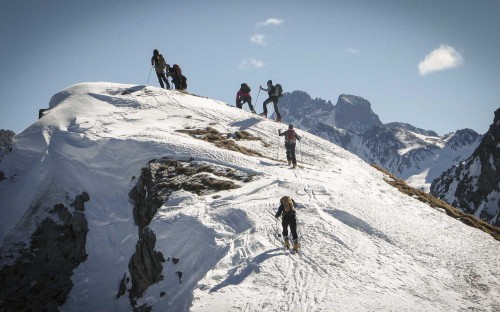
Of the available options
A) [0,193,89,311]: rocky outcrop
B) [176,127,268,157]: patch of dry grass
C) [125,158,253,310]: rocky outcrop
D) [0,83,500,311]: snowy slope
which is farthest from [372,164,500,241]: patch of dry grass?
[0,193,89,311]: rocky outcrop

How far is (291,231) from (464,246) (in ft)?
23.9

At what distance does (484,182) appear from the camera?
118875 mm

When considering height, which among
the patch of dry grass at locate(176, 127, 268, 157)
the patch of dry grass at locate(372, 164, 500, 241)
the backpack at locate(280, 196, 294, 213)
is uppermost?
the patch of dry grass at locate(372, 164, 500, 241)

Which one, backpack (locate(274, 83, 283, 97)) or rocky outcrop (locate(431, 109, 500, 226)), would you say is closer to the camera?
backpack (locate(274, 83, 283, 97))

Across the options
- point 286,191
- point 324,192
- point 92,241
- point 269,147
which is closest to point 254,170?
point 286,191

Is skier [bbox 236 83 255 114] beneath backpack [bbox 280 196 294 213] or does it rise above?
above

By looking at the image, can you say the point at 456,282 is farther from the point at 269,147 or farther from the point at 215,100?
the point at 215,100

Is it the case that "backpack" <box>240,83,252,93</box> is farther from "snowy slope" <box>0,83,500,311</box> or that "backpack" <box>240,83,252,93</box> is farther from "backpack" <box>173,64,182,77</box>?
Answer: "backpack" <box>173,64,182,77</box>

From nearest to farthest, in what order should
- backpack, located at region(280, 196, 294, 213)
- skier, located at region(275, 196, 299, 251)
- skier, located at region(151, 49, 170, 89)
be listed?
skier, located at region(275, 196, 299, 251) < backpack, located at region(280, 196, 294, 213) < skier, located at region(151, 49, 170, 89)

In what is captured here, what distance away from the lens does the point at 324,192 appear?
55.3 feet

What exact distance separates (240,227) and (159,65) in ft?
75.8

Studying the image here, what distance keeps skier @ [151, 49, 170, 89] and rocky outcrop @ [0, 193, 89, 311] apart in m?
17.1

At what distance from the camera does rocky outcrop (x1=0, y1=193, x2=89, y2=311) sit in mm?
14930

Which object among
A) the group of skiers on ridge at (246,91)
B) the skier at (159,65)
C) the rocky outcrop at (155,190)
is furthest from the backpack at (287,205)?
the skier at (159,65)
